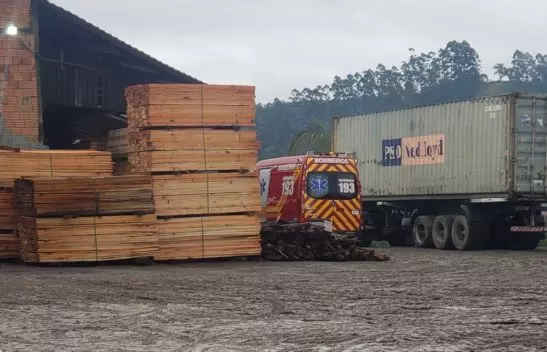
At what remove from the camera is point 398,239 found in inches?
1107

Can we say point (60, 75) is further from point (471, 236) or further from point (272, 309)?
point (272, 309)

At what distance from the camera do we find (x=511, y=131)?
22.5 meters

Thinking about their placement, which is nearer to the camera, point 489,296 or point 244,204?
point 489,296

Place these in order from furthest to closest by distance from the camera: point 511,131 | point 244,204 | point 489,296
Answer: point 511,131, point 244,204, point 489,296

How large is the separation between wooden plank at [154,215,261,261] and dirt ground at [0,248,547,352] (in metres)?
0.82

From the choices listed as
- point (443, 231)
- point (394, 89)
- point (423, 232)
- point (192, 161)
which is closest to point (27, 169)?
point (192, 161)

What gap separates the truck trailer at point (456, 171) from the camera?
22609 mm

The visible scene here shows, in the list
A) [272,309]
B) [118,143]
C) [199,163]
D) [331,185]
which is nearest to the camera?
[272,309]

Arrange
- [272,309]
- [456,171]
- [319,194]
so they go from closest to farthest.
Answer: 1. [272,309]
2. [319,194]
3. [456,171]

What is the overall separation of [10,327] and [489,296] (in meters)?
5.54

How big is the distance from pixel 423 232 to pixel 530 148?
15.3 feet

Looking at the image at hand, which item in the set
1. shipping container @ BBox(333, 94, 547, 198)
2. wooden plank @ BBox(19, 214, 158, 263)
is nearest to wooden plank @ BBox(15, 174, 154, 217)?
wooden plank @ BBox(19, 214, 158, 263)

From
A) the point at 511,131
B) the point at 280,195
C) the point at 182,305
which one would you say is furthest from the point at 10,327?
the point at 511,131

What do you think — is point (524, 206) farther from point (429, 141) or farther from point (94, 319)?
point (94, 319)
